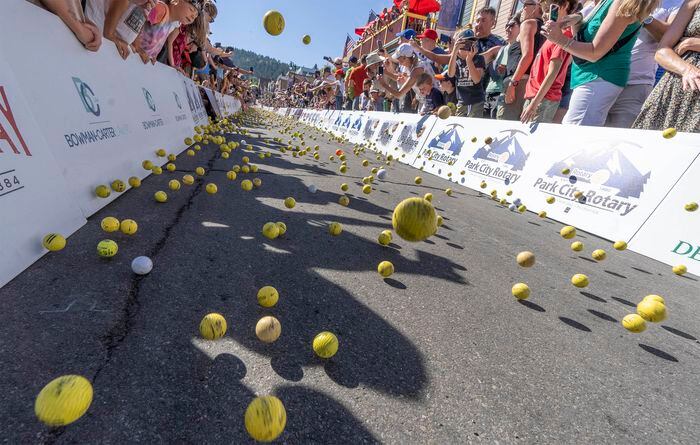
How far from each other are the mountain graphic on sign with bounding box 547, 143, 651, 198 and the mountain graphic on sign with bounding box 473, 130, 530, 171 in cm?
80

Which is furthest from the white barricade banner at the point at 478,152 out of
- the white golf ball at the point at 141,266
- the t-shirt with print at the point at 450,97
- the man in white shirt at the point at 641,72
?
the white golf ball at the point at 141,266

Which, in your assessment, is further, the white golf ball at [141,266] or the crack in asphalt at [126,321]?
the white golf ball at [141,266]

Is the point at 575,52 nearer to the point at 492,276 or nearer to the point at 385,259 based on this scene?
the point at 492,276

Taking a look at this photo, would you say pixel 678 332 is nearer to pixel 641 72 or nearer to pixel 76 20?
pixel 641 72

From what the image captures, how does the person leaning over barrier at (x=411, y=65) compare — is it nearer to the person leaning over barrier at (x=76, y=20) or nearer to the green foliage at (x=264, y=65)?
the person leaning over barrier at (x=76, y=20)

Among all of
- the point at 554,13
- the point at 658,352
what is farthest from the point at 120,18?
the point at 658,352

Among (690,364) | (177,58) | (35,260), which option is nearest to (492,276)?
(690,364)

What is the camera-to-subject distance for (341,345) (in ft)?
6.19

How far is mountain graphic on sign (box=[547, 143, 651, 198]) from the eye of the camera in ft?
15.3

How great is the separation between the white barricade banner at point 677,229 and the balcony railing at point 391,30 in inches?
1175

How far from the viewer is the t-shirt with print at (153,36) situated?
5.47 m

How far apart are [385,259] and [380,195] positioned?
8.19 feet

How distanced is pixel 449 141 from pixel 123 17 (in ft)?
22.9

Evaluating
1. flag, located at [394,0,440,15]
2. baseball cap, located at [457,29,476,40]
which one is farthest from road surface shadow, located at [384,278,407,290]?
flag, located at [394,0,440,15]
